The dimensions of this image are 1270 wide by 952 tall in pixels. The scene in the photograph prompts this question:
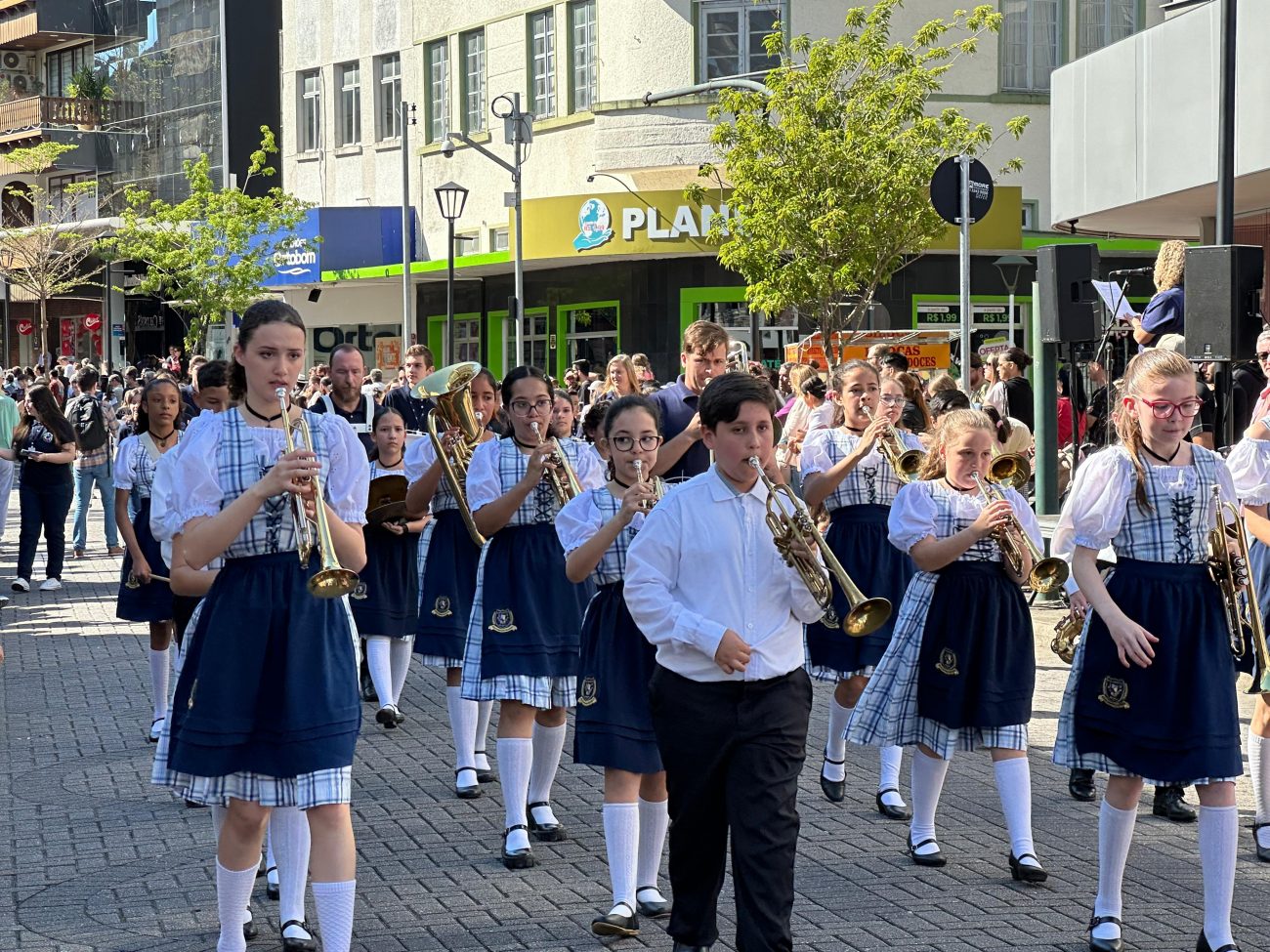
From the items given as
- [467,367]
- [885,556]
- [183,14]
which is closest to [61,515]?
[467,367]

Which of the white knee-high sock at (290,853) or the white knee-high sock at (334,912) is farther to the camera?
the white knee-high sock at (290,853)

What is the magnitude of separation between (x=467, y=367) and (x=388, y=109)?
36.8 m

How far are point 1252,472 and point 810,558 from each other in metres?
3.02

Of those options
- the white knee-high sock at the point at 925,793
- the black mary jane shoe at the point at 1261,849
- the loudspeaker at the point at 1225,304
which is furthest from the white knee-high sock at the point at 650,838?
the loudspeaker at the point at 1225,304

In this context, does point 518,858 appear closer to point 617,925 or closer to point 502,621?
point 502,621

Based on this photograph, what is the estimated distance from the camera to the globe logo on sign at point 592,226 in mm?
34312

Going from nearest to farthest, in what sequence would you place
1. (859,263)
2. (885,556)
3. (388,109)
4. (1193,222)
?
(885,556)
(1193,222)
(859,263)
(388,109)

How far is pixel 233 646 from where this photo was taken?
5.30 meters

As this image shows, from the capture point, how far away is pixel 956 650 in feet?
22.9

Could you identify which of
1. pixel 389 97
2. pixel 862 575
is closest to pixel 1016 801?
pixel 862 575

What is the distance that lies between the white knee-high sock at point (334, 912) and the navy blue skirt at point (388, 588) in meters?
4.74

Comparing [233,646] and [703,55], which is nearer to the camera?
[233,646]

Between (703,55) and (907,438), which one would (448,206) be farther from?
(907,438)

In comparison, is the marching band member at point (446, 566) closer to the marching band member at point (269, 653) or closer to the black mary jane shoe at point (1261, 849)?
the marching band member at point (269, 653)
